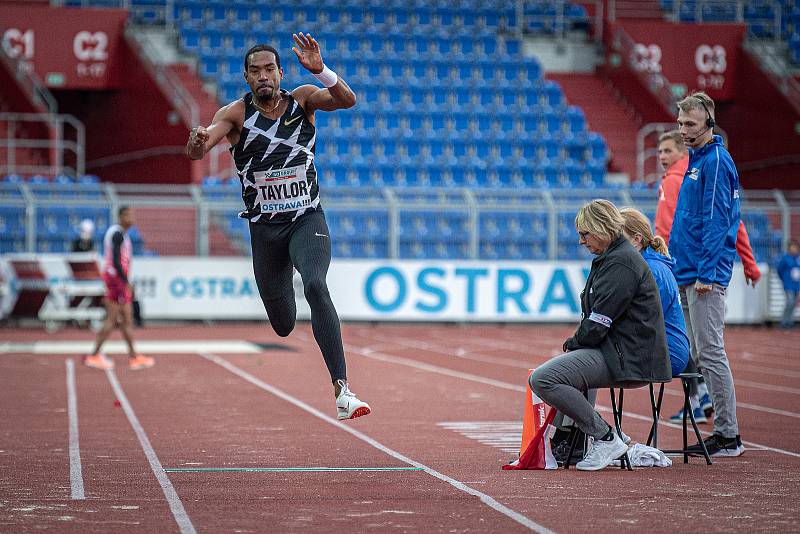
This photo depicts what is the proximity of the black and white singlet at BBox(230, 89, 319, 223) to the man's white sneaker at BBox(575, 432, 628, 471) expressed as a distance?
218cm

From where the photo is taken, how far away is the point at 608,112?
105ft

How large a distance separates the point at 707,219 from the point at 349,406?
2.67 m

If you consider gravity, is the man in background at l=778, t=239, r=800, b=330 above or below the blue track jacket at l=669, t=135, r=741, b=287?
below

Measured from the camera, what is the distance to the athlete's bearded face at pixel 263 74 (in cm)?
749

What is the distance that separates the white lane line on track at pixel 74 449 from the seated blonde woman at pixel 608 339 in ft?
8.44

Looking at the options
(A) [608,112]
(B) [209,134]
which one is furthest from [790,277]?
(B) [209,134]

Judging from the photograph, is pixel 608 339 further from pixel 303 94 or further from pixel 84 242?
pixel 84 242

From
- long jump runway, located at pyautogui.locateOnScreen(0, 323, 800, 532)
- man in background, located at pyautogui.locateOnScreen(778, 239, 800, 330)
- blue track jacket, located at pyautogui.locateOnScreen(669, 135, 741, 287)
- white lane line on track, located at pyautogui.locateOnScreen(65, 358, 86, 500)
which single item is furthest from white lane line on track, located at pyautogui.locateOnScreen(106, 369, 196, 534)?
man in background, located at pyautogui.locateOnScreen(778, 239, 800, 330)

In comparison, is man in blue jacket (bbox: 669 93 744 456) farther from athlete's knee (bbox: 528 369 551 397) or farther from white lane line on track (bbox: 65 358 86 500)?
white lane line on track (bbox: 65 358 86 500)

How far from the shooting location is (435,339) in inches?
867

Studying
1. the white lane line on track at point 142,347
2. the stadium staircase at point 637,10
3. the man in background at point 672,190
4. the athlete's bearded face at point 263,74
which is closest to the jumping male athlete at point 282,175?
the athlete's bearded face at point 263,74

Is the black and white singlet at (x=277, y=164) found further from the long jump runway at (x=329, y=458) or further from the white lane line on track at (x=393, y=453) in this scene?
the white lane line on track at (x=393, y=453)

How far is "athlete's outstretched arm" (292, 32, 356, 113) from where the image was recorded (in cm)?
721

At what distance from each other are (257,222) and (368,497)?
2.02 m
